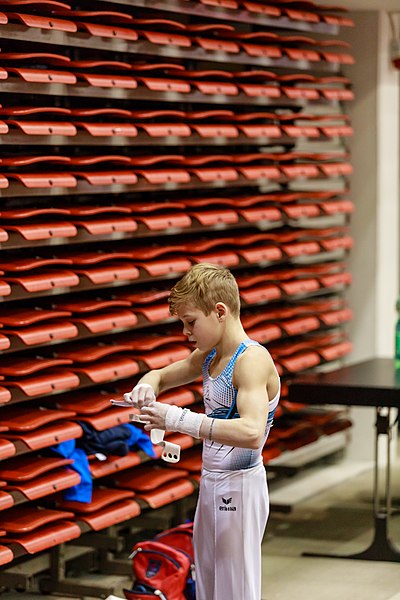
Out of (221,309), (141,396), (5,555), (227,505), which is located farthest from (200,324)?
(5,555)

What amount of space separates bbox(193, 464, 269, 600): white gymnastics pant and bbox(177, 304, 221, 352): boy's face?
0.47 meters

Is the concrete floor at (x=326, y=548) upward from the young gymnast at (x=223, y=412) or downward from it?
downward

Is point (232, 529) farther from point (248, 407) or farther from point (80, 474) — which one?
point (80, 474)

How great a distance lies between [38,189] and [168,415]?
2.05 metres

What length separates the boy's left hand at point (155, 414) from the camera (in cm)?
412

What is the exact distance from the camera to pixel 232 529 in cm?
442

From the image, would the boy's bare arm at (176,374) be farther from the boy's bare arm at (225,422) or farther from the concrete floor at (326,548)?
the concrete floor at (326,548)

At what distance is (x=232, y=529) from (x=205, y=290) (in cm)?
83

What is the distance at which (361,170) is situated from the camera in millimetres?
9094

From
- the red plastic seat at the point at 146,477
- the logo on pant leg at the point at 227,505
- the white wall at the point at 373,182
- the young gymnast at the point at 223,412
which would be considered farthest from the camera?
the white wall at the point at 373,182

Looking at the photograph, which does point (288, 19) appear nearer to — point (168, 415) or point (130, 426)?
point (130, 426)

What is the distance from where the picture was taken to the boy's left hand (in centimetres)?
412

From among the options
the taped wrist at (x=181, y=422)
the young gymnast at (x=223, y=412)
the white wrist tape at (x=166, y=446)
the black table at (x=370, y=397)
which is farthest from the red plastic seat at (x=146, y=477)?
the taped wrist at (x=181, y=422)

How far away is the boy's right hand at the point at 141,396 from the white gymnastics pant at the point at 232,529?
426 mm
